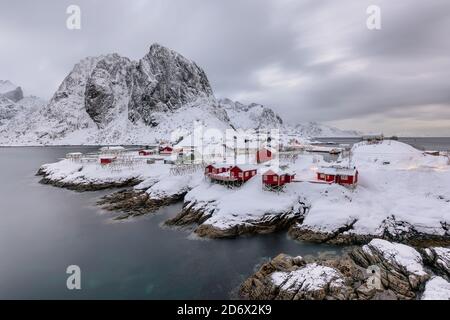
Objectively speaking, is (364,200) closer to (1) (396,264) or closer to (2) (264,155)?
(1) (396,264)

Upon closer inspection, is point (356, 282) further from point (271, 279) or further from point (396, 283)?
point (271, 279)

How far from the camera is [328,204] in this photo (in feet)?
123

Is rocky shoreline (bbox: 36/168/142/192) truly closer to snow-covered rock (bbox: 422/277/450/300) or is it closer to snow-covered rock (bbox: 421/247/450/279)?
snow-covered rock (bbox: 421/247/450/279)

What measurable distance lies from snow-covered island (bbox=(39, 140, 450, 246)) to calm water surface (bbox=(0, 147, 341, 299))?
9.40 ft

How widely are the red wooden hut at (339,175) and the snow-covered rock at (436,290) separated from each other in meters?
21.7

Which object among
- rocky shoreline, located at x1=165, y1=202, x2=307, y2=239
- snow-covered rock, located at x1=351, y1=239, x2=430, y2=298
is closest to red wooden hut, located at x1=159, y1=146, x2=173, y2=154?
rocky shoreline, located at x1=165, y1=202, x2=307, y2=239

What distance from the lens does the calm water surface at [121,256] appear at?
2348 centimetres

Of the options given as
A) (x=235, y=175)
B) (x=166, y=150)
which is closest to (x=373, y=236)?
(x=235, y=175)

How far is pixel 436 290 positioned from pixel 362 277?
4.61 m

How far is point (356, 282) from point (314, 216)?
14.7 meters

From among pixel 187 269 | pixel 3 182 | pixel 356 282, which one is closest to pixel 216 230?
pixel 187 269

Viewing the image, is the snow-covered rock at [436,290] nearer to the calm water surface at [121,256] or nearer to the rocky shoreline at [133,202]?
the calm water surface at [121,256]

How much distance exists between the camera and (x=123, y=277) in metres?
25.4
